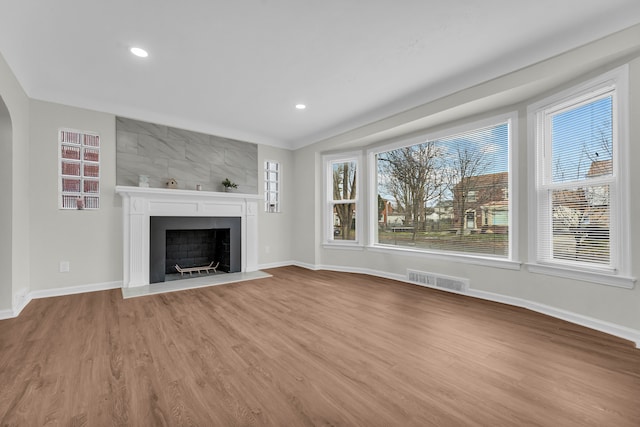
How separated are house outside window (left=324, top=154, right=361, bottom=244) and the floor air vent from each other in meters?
1.24

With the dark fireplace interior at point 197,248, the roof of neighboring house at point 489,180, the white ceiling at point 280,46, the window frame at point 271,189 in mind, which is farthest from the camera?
the window frame at point 271,189

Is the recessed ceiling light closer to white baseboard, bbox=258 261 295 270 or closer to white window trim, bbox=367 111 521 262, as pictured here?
white window trim, bbox=367 111 521 262

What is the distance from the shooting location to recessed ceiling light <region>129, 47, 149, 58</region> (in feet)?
8.65

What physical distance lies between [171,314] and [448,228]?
368cm

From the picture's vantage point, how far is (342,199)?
538 cm

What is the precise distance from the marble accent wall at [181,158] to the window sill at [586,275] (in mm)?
4520

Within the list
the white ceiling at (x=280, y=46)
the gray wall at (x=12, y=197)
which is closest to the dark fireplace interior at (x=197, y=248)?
the gray wall at (x=12, y=197)

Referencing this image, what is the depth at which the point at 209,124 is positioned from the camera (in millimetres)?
4773

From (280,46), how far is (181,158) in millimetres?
2858

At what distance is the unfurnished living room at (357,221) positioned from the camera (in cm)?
169

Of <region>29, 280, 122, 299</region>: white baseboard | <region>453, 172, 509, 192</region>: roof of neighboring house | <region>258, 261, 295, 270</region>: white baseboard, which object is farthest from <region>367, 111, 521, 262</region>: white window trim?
<region>29, 280, 122, 299</region>: white baseboard

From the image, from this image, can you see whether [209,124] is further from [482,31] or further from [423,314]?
[423,314]

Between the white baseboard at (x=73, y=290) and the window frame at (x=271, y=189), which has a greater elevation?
the window frame at (x=271, y=189)

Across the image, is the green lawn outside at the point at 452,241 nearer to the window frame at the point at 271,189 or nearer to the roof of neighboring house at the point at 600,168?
the roof of neighboring house at the point at 600,168
